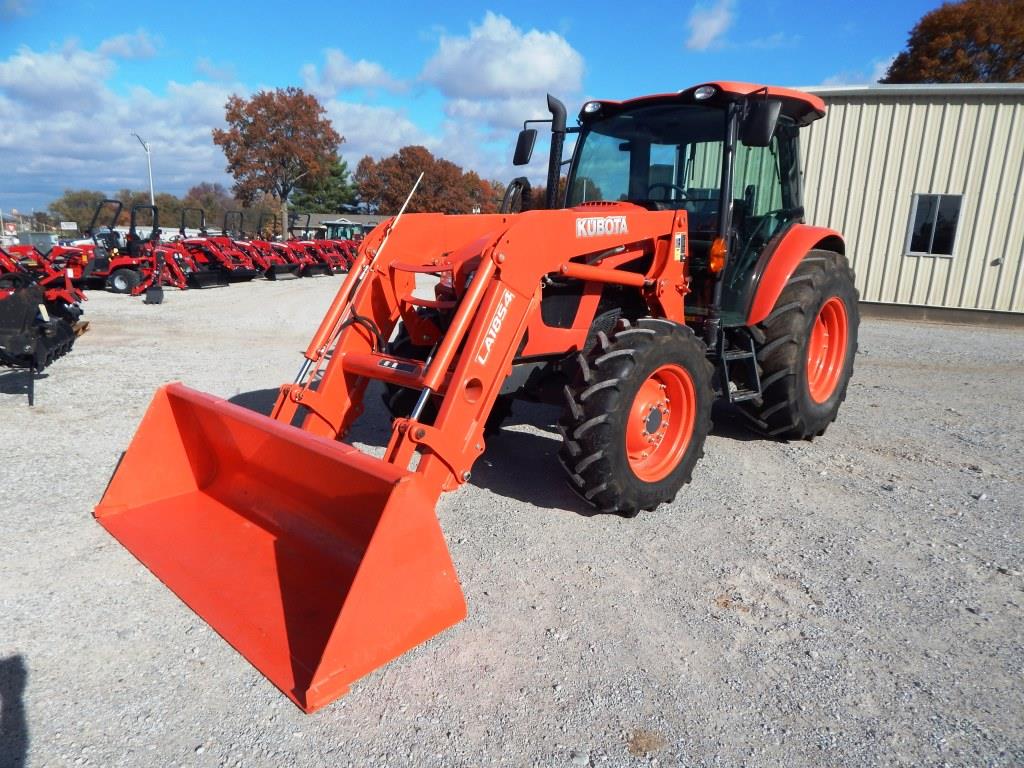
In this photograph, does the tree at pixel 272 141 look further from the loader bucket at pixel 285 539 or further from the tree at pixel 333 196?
the loader bucket at pixel 285 539

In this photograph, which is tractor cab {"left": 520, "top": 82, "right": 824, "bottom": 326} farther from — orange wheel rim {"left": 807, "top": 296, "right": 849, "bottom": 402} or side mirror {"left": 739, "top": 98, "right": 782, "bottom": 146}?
orange wheel rim {"left": 807, "top": 296, "right": 849, "bottom": 402}

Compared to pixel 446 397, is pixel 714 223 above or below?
above

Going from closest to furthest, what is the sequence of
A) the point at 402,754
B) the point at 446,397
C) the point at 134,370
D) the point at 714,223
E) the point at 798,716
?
the point at 402,754 < the point at 798,716 < the point at 446,397 < the point at 714,223 < the point at 134,370

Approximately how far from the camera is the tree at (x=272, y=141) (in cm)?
3412

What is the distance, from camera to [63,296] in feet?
28.9

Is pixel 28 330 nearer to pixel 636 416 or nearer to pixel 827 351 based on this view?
pixel 636 416

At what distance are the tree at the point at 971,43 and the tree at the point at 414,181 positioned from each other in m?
31.0

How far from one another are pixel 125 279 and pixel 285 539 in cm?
1430

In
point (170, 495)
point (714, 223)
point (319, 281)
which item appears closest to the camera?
point (170, 495)

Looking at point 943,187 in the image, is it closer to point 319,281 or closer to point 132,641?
point 132,641

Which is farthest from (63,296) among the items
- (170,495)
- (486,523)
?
(486,523)

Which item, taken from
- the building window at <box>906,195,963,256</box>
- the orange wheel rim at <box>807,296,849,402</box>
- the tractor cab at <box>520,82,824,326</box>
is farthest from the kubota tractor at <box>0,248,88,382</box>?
the building window at <box>906,195,963,256</box>

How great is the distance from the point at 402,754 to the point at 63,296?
8.99 meters

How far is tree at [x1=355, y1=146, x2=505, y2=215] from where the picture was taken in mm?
51625
